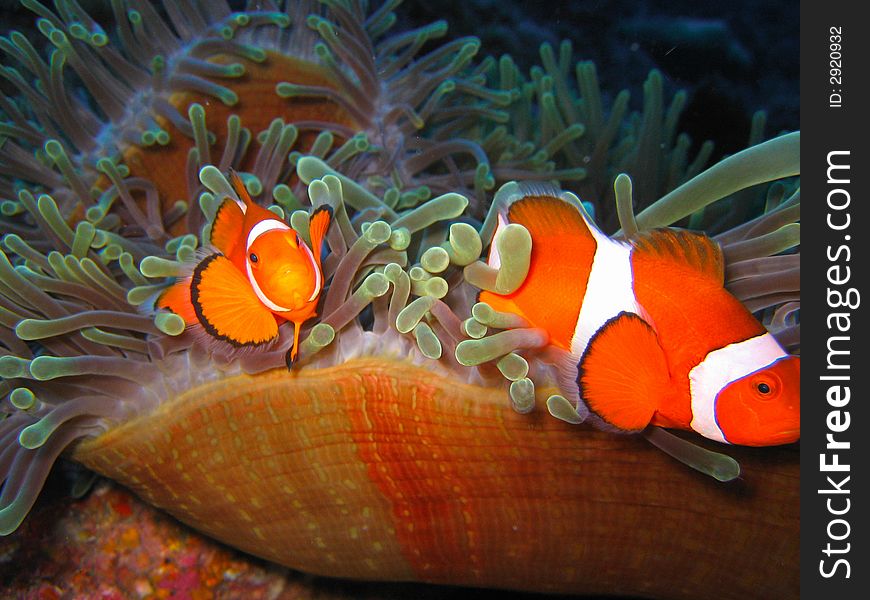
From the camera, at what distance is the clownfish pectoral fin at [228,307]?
103 cm

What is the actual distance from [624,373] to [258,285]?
59 cm

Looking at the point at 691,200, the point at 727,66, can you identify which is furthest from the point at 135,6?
the point at 727,66

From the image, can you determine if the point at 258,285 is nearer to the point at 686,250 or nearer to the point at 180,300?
the point at 180,300

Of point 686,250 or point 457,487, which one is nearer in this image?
point 686,250

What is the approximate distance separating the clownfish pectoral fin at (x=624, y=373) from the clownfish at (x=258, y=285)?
45cm

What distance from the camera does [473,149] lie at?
1705 millimetres

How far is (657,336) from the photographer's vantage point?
2.65ft

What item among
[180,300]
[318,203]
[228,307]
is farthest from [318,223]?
[180,300]

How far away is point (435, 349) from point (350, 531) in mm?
425

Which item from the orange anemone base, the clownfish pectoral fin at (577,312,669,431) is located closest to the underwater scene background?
the orange anemone base

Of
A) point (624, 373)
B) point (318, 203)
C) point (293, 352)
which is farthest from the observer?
point (318, 203)

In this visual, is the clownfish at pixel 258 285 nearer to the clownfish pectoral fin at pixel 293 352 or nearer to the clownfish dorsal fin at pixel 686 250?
the clownfish pectoral fin at pixel 293 352

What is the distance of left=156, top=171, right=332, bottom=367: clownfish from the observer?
97cm

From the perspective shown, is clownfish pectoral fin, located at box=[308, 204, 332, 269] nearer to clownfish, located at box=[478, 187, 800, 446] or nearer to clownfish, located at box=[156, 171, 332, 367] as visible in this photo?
clownfish, located at box=[156, 171, 332, 367]
